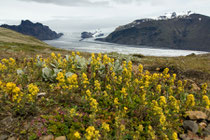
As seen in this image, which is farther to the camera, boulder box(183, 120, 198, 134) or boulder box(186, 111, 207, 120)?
boulder box(186, 111, 207, 120)

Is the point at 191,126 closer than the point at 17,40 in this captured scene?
Yes

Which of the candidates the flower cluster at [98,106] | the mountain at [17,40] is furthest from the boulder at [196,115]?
the mountain at [17,40]

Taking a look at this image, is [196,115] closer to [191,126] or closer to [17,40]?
[191,126]

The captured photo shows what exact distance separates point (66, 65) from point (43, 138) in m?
4.41

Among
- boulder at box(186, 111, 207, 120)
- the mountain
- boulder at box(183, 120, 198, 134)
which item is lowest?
boulder at box(183, 120, 198, 134)

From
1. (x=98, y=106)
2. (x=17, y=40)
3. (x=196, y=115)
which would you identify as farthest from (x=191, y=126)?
(x=17, y=40)

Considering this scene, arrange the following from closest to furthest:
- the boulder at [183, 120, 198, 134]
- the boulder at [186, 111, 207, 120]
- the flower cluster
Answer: the flower cluster, the boulder at [183, 120, 198, 134], the boulder at [186, 111, 207, 120]

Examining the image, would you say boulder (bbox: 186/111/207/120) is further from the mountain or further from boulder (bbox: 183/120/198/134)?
the mountain

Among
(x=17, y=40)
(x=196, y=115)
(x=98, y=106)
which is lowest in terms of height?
(x=196, y=115)

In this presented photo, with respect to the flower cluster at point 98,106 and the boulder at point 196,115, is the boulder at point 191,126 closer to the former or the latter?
the flower cluster at point 98,106

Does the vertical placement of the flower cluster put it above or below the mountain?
below

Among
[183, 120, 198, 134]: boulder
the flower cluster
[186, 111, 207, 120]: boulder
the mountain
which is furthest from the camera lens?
the mountain

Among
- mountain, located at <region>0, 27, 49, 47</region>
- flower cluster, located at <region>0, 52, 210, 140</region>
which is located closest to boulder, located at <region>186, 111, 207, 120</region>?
flower cluster, located at <region>0, 52, 210, 140</region>

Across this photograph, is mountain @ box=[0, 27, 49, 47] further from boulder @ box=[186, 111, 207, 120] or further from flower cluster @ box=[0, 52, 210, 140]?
boulder @ box=[186, 111, 207, 120]
